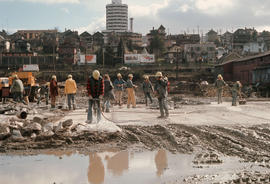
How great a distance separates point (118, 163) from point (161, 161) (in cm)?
87

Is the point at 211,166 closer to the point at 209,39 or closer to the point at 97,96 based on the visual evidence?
the point at 97,96

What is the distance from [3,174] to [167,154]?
339cm

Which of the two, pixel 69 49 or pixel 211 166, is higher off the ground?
pixel 69 49

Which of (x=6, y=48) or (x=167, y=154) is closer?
(x=167, y=154)

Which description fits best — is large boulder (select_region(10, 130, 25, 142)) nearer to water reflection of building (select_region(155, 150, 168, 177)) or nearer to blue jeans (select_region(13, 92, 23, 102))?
water reflection of building (select_region(155, 150, 168, 177))

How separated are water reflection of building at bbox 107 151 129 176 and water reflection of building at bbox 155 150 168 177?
0.62m

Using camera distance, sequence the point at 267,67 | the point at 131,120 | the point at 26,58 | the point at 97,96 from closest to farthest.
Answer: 1. the point at 97,96
2. the point at 131,120
3. the point at 267,67
4. the point at 26,58

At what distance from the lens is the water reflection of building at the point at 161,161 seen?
666 centimetres

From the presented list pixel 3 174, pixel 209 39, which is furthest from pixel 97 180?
pixel 209 39

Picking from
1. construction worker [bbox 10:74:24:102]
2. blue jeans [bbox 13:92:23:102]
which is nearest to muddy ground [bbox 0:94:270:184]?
construction worker [bbox 10:74:24:102]

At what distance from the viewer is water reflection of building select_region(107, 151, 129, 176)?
22.1 feet

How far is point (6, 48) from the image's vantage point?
10694 centimetres

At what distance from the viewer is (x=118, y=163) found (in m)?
7.29

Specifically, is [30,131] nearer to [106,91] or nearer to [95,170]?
[95,170]
